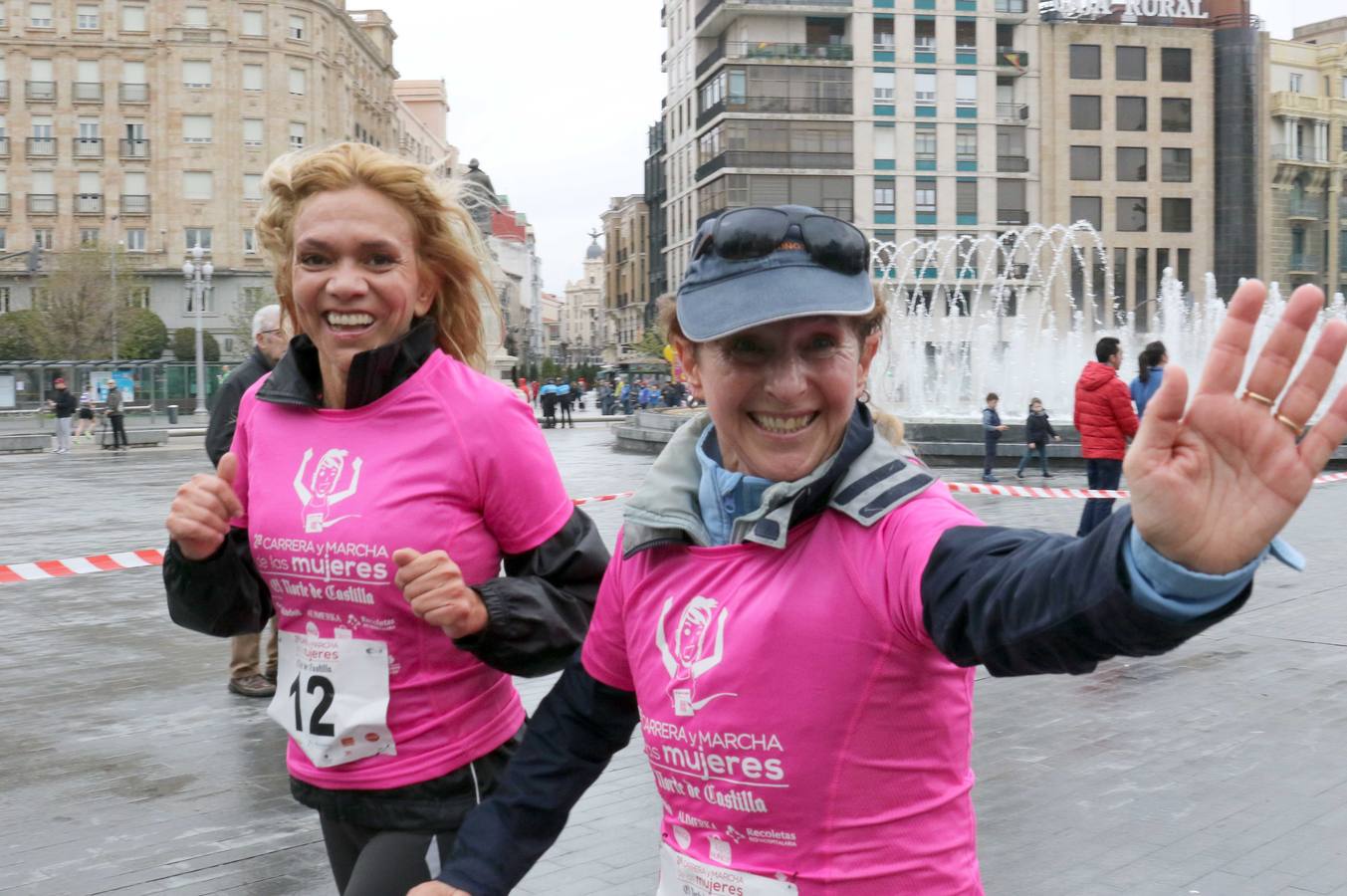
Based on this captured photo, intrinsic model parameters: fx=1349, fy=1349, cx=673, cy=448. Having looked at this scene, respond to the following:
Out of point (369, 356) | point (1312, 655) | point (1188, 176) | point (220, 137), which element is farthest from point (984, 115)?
point (369, 356)

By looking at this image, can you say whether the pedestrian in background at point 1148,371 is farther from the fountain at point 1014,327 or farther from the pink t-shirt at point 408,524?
the pink t-shirt at point 408,524

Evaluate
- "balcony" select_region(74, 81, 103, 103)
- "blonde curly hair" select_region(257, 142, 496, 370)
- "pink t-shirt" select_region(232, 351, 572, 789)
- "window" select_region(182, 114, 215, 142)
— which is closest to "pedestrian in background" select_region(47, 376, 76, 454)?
"blonde curly hair" select_region(257, 142, 496, 370)

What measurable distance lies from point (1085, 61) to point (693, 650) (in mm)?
74358

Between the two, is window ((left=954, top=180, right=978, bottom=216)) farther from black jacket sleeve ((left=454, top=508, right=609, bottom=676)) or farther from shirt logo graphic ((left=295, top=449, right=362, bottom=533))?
shirt logo graphic ((left=295, top=449, right=362, bottom=533))

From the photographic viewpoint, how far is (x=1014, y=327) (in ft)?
140

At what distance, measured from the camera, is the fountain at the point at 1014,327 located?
1126 inches

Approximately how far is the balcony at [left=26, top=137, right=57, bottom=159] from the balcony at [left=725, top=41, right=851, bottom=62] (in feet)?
107

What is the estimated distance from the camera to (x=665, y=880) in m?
2.03

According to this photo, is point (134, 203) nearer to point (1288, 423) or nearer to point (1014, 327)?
point (1014, 327)

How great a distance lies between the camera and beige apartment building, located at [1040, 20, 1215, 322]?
228 feet

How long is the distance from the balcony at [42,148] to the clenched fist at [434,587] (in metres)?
69.4

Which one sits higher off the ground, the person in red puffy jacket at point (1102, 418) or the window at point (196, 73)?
the window at point (196, 73)

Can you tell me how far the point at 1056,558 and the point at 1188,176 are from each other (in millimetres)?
76017

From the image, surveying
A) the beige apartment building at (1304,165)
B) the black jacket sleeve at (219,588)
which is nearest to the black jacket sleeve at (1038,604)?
the black jacket sleeve at (219,588)
